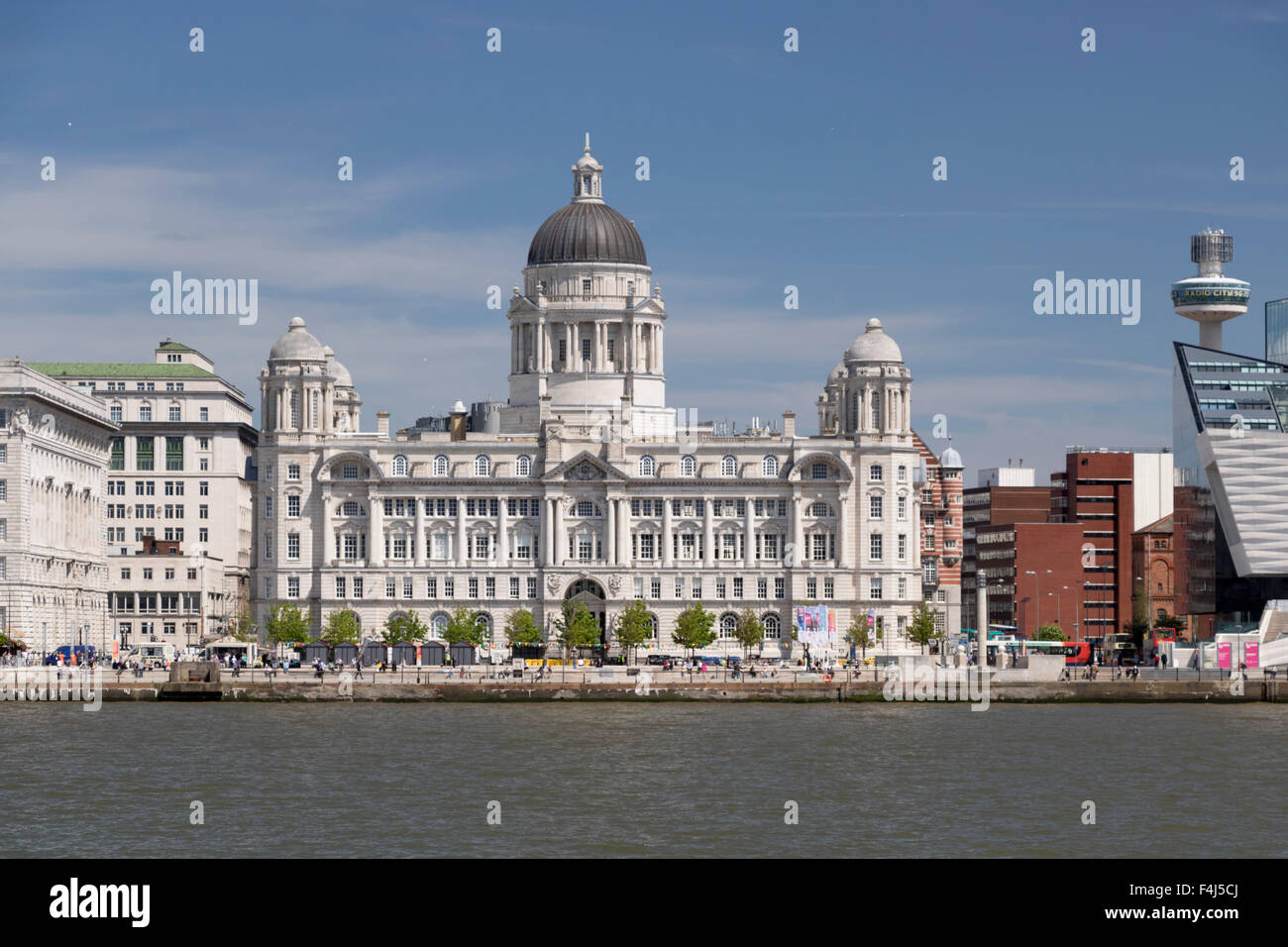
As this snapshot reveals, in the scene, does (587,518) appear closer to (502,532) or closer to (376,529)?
(502,532)

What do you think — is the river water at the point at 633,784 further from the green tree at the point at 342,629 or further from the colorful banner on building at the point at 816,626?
the colorful banner on building at the point at 816,626

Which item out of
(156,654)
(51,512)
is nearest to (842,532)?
(156,654)

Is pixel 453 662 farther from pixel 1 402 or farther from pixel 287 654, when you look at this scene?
pixel 1 402

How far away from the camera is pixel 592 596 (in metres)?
158

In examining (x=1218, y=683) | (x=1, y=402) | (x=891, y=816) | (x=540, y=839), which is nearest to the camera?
(x=540, y=839)

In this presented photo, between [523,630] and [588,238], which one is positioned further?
[588,238]

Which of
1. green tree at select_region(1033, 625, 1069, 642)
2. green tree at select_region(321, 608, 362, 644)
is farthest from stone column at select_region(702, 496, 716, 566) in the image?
green tree at select_region(1033, 625, 1069, 642)

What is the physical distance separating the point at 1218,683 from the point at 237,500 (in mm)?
87381

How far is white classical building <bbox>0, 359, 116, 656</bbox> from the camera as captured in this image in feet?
451

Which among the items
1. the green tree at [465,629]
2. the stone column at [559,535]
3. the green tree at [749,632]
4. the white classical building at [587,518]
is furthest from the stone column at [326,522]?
the green tree at [749,632]

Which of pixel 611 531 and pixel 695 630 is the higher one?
pixel 611 531

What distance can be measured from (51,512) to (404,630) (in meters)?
24.5

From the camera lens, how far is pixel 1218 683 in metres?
117
